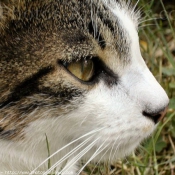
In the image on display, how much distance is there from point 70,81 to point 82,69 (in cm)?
5

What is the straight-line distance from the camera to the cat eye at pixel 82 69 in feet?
3.72

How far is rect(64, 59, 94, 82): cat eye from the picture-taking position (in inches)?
44.7

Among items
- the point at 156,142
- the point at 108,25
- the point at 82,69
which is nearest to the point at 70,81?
the point at 82,69

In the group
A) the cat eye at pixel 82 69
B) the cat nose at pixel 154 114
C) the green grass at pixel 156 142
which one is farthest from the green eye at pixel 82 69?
the green grass at pixel 156 142

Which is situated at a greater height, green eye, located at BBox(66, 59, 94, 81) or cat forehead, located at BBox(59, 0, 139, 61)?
cat forehead, located at BBox(59, 0, 139, 61)

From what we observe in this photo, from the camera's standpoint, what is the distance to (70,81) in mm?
1122

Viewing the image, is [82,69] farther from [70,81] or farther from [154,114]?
[154,114]

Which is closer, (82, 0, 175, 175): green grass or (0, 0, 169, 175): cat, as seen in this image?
(0, 0, 169, 175): cat

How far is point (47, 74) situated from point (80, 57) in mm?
100

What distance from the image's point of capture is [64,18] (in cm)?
115

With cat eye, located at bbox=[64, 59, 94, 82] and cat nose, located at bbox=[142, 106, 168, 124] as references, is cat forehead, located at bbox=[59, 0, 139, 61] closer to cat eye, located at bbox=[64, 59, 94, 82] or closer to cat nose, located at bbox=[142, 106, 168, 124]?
cat eye, located at bbox=[64, 59, 94, 82]

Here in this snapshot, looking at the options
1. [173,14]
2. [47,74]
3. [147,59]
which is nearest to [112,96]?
[47,74]

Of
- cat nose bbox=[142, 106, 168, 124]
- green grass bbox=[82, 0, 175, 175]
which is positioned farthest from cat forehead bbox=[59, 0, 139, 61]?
green grass bbox=[82, 0, 175, 175]

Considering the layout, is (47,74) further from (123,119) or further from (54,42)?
(123,119)
